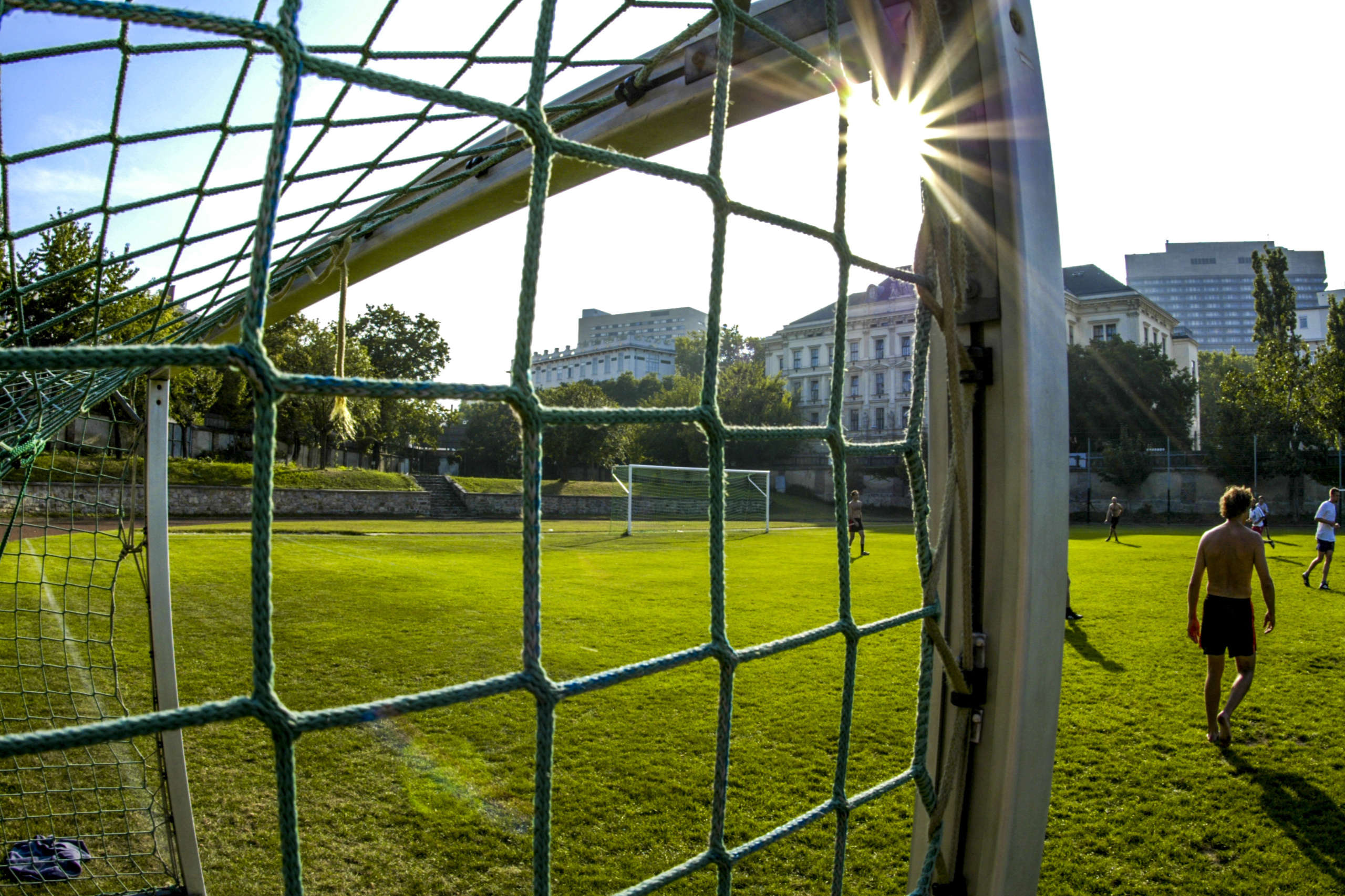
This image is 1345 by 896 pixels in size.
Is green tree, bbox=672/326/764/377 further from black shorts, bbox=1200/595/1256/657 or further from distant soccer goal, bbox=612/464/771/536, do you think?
black shorts, bbox=1200/595/1256/657

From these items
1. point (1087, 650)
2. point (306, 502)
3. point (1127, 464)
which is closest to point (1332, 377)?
point (1127, 464)

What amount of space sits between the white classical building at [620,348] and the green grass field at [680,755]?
168 ft

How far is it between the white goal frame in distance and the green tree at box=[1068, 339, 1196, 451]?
45.8m

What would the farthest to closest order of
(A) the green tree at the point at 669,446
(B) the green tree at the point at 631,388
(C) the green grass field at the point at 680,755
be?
(B) the green tree at the point at 631,388
(A) the green tree at the point at 669,446
(C) the green grass field at the point at 680,755

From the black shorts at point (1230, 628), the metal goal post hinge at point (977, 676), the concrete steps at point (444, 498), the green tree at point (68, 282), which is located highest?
the green tree at point (68, 282)

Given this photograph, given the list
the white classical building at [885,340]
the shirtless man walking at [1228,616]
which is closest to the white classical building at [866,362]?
the white classical building at [885,340]

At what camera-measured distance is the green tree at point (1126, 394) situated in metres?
43.0

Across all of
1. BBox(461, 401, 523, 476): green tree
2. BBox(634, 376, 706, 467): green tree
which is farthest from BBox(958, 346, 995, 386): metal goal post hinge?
BBox(461, 401, 523, 476): green tree

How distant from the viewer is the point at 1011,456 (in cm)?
135

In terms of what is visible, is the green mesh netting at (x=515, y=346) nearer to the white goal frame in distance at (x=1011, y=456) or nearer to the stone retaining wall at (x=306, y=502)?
the white goal frame in distance at (x=1011, y=456)

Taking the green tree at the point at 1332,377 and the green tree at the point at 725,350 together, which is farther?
the green tree at the point at 725,350

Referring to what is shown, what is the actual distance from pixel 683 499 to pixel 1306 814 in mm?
26457

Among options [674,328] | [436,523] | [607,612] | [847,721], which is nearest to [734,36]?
[847,721]

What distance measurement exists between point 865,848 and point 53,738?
336 cm
